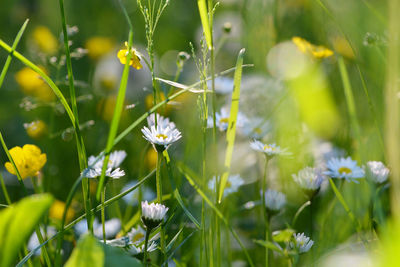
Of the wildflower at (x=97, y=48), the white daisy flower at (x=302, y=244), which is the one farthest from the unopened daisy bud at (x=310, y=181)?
the wildflower at (x=97, y=48)

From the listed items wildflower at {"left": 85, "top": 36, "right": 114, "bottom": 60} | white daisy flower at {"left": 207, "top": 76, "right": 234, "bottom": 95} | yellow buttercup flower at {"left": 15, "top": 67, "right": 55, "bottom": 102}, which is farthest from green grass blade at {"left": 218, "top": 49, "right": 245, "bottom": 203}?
wildflower at {"left": 85, "top": 36, "right": 114, "bottom": 60}

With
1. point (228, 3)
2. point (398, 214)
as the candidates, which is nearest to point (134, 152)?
point (398, 214)

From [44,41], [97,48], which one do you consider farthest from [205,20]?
[44,41]

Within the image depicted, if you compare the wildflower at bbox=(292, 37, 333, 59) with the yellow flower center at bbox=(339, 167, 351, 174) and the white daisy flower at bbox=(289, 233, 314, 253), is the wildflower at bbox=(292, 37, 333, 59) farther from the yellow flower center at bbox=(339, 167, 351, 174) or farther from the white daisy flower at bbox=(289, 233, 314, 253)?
the white daisy flower at bbox=(289, 233, 314, 253)

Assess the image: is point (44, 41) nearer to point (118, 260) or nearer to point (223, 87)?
point (223, 87)

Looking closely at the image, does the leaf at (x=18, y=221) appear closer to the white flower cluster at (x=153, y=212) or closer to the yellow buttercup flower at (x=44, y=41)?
the white flower cluster at (x=153, y=212)

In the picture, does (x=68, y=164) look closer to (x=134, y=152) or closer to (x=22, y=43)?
(x=134, y=152)

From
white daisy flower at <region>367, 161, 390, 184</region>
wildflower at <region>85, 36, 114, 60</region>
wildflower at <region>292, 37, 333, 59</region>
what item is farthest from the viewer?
wildflower at <region>85, 36, 114, 60</region>
